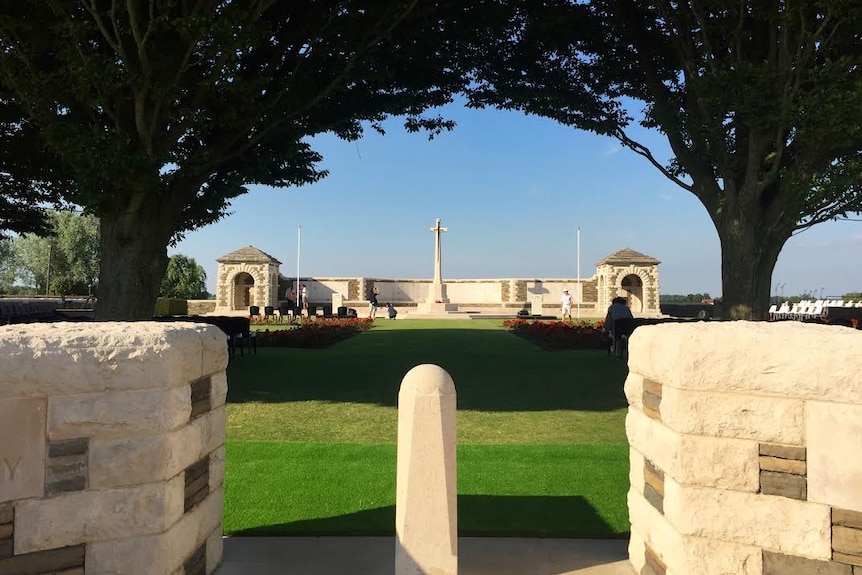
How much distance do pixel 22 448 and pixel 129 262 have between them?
7.84 meters

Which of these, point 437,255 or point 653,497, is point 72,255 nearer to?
point 437,255

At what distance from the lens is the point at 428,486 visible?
3.27 metres

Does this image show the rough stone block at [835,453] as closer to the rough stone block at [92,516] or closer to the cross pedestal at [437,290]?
the rough stone block at [92,516]

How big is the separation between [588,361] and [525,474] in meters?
8.85

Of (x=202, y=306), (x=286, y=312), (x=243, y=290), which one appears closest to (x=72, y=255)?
(x=202, y=306)

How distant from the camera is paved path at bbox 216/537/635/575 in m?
3.70

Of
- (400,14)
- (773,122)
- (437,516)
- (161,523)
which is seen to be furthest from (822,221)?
(161,523)

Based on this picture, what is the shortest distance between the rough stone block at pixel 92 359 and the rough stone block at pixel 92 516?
0.54m

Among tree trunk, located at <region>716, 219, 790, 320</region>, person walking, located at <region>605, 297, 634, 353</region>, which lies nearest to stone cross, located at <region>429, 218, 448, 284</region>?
person walking, located at <region>605, 297, 634, 353</region>

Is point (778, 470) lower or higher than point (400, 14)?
lower

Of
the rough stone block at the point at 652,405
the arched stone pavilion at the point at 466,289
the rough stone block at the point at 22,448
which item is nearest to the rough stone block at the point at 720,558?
the rough stone block at the point at 652,405

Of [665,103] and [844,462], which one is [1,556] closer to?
[844,462]

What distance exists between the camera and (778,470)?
2812 millimetres

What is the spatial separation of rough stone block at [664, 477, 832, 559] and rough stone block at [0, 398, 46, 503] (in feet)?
10.5
